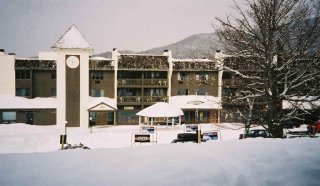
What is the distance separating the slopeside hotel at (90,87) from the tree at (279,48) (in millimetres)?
25374

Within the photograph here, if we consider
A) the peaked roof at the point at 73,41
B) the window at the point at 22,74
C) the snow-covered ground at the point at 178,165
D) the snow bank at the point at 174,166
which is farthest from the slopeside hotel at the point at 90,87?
the snow bank at the point at 174,166

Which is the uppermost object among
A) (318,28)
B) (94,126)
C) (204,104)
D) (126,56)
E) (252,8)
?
(126,56)

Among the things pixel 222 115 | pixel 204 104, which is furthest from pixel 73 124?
Result: pixel 222 115

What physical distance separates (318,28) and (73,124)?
116 feet

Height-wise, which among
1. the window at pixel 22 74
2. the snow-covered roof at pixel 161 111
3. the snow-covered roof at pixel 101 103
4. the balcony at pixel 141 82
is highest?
the window at pixel 22 74

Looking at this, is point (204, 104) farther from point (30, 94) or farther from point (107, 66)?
point (30, 94)

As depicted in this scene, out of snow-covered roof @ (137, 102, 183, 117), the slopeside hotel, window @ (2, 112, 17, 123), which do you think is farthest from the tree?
window @ (2, 112, 17, 123)

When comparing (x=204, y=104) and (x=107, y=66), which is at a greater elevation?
(x=107, y=66)

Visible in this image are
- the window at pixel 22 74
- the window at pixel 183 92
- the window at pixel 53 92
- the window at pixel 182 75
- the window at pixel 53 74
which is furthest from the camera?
the window at pixel 183 92

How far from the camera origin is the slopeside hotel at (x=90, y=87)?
40.2m

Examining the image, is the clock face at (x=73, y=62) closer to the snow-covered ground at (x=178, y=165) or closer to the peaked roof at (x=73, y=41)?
the peaked roof at (x=73, y=41)

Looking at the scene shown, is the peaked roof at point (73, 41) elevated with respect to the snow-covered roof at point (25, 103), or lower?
elevated

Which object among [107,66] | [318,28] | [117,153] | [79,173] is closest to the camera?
[79,173]

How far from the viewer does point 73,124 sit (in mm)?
40281
